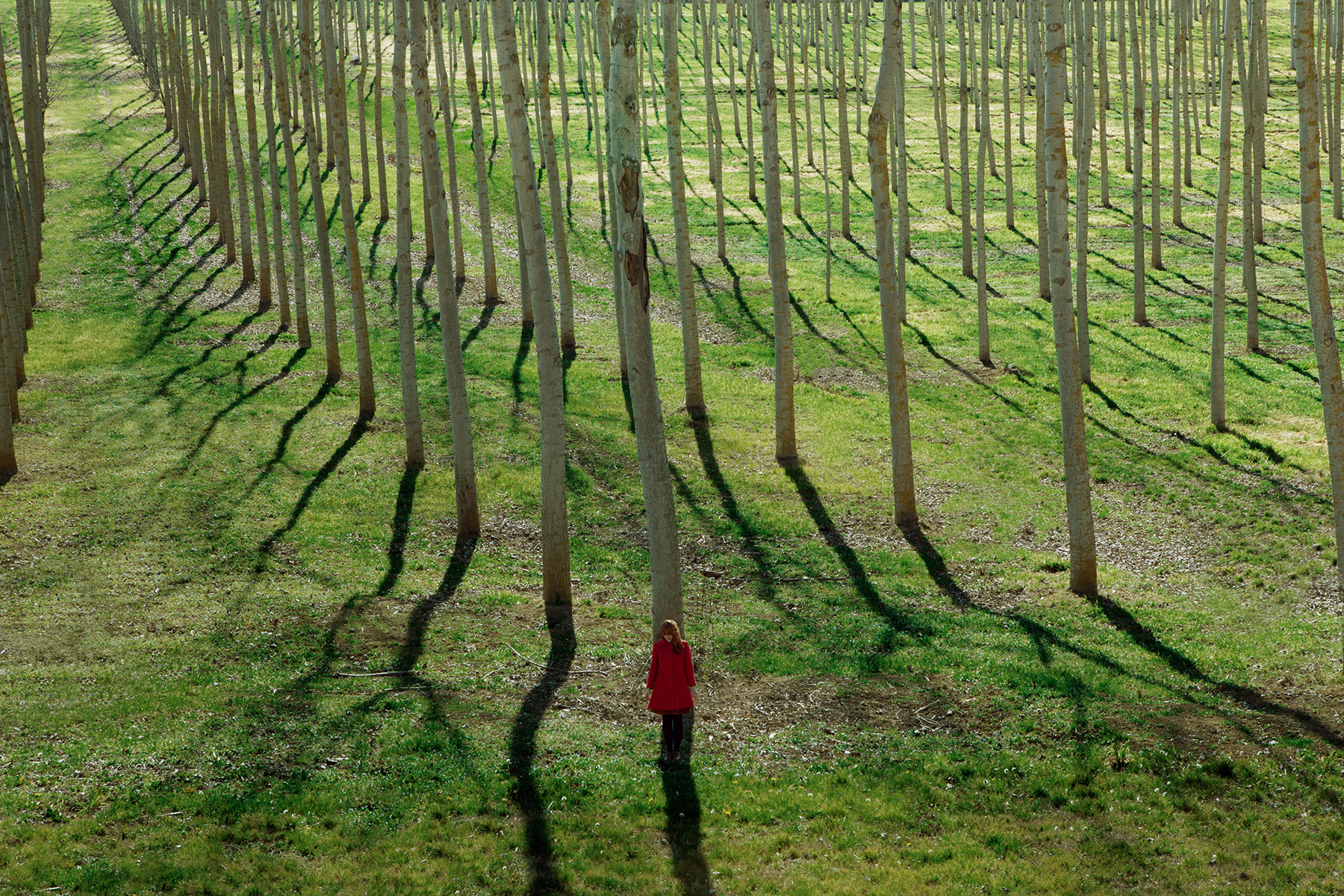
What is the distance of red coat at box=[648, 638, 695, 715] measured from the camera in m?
9.05

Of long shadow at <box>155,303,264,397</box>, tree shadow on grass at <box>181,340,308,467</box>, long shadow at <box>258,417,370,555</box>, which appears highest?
long shadow at <box>155,303,264,397</box>

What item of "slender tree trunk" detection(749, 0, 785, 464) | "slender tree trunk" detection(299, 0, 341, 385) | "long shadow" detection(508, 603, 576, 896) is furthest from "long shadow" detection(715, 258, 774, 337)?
"long shadow" detection(508, 603, 576, 896)

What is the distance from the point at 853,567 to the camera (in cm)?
1480

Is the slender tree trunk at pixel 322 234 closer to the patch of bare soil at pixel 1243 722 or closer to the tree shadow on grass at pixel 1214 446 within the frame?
the tree shadow on grass at pixel 1214 446

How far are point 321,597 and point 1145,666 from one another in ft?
31.3

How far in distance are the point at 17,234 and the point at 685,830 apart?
24042 millimetres

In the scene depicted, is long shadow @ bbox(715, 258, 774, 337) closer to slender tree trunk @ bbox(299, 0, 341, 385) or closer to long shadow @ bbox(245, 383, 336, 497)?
slender tree trunk @ bbox(299, 0, 341, 385)

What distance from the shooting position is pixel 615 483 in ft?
58.2

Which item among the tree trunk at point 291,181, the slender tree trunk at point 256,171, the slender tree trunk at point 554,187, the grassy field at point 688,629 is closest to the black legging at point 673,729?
the grassy field at point 688,629

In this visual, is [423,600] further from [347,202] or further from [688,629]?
[347,202]

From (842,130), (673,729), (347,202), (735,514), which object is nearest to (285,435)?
(347,202)

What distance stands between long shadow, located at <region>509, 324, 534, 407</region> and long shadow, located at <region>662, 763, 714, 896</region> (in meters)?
13.4

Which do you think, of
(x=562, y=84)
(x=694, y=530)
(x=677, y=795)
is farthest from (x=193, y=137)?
(x=677, y=795)

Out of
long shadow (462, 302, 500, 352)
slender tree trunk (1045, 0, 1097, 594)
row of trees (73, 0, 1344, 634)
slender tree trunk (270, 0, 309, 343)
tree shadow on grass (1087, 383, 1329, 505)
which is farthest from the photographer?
long shadow (462, 302, 500, 352)
